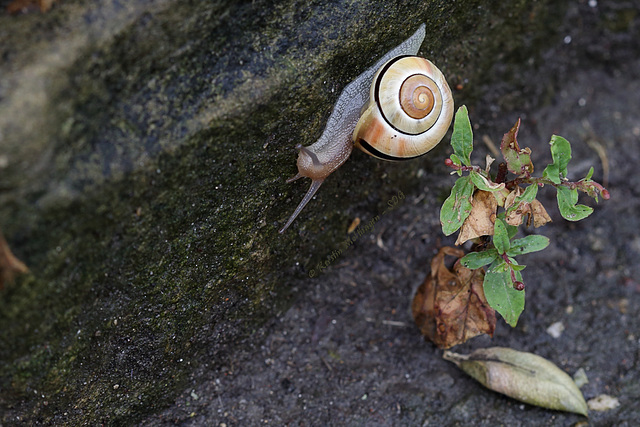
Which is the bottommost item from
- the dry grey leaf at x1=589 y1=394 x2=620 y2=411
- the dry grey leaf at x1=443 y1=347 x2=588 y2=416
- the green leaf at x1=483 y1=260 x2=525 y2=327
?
the dry grey leaf at x1=589 y1=394 x2=620 y2=411

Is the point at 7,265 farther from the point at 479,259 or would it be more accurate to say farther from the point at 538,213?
the point at 538,213

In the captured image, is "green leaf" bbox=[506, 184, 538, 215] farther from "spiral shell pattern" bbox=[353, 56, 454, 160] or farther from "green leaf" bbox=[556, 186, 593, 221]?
"spiral shell pattern" bbox=[353, 56, 454, 160]

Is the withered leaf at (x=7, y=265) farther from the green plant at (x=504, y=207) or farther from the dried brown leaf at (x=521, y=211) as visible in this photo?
the dried brown leaf at (x=521, y=211)

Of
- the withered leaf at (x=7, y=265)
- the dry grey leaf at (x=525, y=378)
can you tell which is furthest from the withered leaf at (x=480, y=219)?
the withered leaf at (x=7, y=265)

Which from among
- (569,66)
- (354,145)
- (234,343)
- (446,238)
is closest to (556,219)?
(446,238)

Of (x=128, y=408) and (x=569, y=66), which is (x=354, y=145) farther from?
(x=569, y=66)

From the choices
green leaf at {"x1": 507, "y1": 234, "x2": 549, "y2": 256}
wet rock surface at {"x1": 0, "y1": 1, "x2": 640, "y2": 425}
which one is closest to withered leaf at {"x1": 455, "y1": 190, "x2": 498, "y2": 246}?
green leaf at {"x1": 507, "y1": 234, "x2": 549, "y2": 256}

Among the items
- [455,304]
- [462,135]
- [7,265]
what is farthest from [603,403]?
[7,265]
